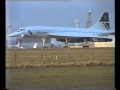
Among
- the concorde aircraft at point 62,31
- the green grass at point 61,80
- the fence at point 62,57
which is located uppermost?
the concorde aircraft at point 62,31

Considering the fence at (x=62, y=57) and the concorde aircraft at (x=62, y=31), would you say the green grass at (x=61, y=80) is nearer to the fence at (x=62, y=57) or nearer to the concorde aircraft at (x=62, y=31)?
the concorde aircraft at (x=62, y=31)

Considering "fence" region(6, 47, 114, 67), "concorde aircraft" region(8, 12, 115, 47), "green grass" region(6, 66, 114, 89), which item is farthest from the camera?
"fence" region(6, 47, 114, 67)

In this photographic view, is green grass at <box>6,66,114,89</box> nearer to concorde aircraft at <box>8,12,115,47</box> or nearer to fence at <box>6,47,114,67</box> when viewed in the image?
concorde aircraft at <box>8,12,115,47</box>

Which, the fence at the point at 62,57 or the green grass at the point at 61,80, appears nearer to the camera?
the green grass at the point at 61,80

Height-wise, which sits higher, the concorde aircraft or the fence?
the concorde aircraft

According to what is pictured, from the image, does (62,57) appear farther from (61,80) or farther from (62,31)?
(61,80)

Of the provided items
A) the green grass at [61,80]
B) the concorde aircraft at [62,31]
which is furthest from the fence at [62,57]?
the green grass at [61,80]

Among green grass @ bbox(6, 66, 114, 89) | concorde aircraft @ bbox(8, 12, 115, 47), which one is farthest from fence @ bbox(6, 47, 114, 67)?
green grass @ bbox(6, 66, 114, 89)

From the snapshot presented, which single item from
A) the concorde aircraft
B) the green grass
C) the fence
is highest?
the concorde aircraft

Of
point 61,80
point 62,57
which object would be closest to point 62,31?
point 62,57
